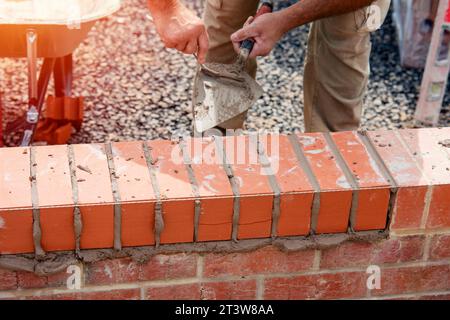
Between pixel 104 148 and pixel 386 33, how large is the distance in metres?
2.81

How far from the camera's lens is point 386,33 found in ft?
15.1

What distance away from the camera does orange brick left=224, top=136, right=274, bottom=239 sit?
2.03 metres

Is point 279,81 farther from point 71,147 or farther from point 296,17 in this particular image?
point 71,147

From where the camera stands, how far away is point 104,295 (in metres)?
2.12

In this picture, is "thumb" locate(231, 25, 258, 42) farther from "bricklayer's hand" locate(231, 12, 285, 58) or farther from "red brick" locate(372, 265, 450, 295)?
"red brick" locate(372, 265, 450, 295)

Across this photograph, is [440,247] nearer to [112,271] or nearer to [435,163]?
[435,163]

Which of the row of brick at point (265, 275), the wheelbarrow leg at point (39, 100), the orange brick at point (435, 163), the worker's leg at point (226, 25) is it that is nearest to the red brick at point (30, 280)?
the row of brick at point (265, 275)

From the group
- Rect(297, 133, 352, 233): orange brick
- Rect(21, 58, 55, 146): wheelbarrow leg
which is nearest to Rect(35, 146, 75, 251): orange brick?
Rect(297, 133, 352, 233): orange brick

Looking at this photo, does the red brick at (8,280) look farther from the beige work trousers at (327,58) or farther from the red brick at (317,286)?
the beige work trousers at (327,58)

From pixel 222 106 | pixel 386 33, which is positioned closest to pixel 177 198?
pixel 222 106

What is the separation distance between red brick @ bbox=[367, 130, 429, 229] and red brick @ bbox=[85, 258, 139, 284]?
70 cm

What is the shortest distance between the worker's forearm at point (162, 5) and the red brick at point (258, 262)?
40.8 inches

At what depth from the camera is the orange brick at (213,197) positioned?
201 centimetres

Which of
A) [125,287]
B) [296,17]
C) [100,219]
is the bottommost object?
[125,287]
